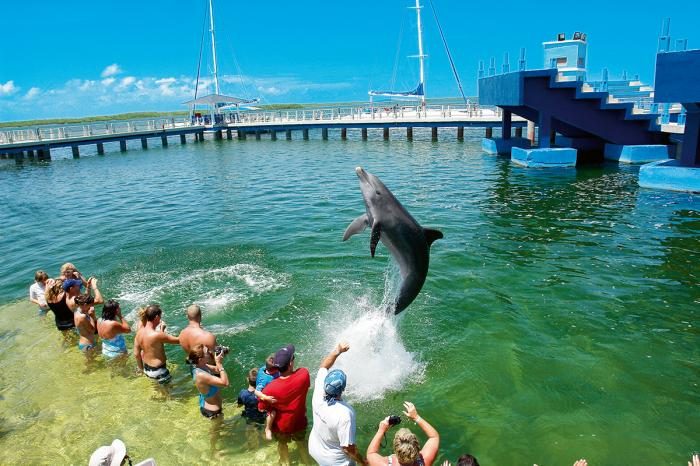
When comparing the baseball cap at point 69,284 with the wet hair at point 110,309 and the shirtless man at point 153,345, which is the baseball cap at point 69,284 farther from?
the shirtless man at point 153,345

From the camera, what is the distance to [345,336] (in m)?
9.62

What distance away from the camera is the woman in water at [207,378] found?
6547 mm

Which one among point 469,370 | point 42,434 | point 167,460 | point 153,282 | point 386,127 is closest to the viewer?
point 167,460

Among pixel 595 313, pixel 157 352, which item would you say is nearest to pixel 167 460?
pixel 157 352

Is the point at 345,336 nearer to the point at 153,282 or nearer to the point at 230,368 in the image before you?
the point at 230,368

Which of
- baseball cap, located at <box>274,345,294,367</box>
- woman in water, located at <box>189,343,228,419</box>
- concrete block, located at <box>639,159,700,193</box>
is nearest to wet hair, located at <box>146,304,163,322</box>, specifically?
woman in water, located at <box>189,343,228,419</box>

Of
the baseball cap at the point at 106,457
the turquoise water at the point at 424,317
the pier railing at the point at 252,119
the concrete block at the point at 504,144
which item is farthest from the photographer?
the pier railing at the point at 252,119

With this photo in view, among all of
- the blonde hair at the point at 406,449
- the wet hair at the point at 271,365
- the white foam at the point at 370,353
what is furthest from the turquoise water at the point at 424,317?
the blonde hair at the point at 406,449

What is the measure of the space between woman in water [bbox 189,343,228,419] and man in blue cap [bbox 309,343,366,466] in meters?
1.81

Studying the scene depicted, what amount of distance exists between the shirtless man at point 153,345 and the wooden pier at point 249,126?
31.8m

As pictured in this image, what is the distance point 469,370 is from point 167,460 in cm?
491

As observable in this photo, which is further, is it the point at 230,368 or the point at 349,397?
the point at 230,368

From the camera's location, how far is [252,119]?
197ft

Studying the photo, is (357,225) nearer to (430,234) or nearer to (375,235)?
(375,235)
